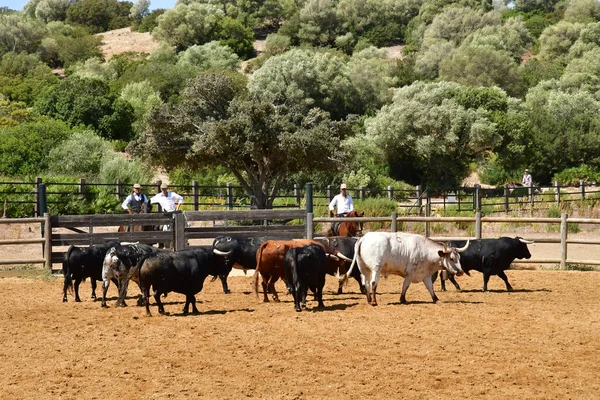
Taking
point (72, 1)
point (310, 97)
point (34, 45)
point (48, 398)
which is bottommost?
point (48, 398)

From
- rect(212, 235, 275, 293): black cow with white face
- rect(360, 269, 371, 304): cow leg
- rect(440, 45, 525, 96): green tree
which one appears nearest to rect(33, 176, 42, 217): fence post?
rect(212, 235, 275, 293): black cow with white face

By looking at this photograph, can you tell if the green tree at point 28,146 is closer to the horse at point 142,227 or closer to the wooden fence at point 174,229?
the horse at point 142,227

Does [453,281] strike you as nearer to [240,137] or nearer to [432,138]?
[240,137]

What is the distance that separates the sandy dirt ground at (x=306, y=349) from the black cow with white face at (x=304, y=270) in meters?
0.26

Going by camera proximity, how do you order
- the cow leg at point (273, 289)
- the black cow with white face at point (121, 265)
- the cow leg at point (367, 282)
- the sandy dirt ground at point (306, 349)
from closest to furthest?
the sandy dirt ground at point (306, 349) → the black cow with white face at point (121, 265) → the cow leg at point (367, 282) → the cow leg at point (273, 289)

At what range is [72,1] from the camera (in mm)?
135500

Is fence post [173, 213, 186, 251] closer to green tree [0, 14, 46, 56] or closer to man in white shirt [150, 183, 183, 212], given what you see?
man in white shirt [150, 183, 183, 212]

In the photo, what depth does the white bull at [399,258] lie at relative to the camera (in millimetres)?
14000

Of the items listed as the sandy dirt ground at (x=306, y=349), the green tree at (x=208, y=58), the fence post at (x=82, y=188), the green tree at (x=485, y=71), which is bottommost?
the sandy dirt ground at (x=306, y=349)

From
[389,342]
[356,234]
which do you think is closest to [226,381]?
[389,342]

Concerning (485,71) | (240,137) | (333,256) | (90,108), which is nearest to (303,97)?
(90,108)

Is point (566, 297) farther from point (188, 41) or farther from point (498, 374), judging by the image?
point (188, 41)

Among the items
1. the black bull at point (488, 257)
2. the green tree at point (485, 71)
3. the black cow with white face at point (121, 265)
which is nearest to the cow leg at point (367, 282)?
the black bull at point (488, 257)

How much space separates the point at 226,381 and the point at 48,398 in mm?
1704
